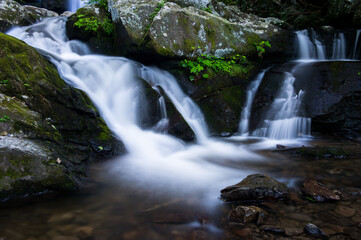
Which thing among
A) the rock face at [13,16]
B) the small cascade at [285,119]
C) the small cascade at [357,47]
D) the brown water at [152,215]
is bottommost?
the brown water at [152,215]

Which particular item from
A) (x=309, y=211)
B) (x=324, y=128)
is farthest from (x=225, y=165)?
(x=324, y=128)

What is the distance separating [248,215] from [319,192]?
1.23m

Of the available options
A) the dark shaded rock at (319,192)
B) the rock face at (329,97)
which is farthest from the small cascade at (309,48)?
the dark shaded rock at (319,192)

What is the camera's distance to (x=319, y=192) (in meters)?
3.22

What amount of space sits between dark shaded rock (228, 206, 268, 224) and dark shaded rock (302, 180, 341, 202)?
34.2 inches

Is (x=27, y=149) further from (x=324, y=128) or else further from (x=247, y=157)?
(x=324, y=128)

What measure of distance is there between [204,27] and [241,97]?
2593 millimetres

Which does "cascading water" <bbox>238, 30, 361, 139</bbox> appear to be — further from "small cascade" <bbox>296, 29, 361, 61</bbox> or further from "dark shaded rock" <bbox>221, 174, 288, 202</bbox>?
"dark shaded rock" <bbox>221, 174, 288, 202</bbox>

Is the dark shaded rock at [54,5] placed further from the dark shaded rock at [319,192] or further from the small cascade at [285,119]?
the dark shaded rock at [319,192]

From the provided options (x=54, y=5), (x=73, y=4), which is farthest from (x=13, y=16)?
(x=73, y=4)

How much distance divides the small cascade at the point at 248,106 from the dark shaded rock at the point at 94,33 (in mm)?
4778

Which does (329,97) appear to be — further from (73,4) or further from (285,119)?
(73,4)

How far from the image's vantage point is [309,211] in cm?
287

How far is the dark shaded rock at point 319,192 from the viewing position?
3113mm
